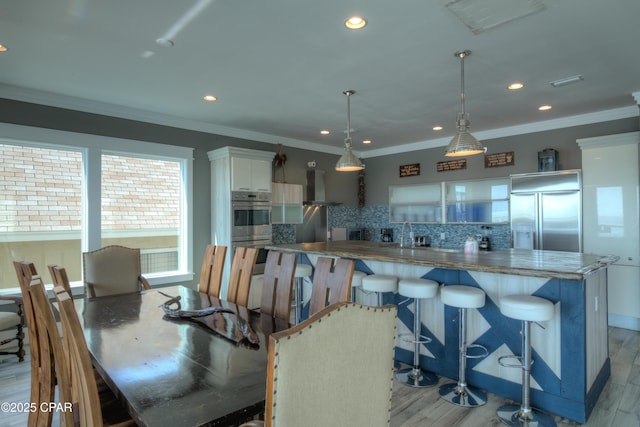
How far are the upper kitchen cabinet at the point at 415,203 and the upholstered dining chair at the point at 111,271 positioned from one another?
15.0 ft

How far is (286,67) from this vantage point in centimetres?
315

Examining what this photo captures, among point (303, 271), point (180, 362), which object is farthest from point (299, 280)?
point (180, 362)

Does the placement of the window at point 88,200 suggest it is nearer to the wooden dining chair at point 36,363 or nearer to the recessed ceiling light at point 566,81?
the wooden dining chair at point 36,363

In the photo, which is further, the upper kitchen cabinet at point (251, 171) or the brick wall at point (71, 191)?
the upper kitchen cabinet at point (251, 171)

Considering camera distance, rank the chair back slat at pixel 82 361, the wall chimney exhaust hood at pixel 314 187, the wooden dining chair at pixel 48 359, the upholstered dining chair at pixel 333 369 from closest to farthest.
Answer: the upholstered dining chair at pixel 333 369 < the chair back slat at pixel 82 361 < the wooden dining chair at pixel 48 359 < the wall chimney exhaust hood at pixel 314 187

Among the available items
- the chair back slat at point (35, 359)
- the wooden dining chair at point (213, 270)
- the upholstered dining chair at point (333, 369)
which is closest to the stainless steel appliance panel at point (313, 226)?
the wooden dining chair at point (213, 270)

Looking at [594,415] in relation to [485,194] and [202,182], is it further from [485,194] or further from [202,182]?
[202,182]

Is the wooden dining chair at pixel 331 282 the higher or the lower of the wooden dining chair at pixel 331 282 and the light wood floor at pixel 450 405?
the higher

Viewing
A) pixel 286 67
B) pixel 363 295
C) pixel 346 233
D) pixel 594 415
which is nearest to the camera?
pixel 594 415

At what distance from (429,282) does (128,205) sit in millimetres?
3760

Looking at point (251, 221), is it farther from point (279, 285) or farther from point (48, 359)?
point (48, 359)

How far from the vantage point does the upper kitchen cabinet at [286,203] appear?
5.65 m

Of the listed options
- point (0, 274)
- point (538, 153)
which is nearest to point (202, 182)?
point (0, 274)

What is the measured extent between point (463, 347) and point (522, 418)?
0.55 meters
